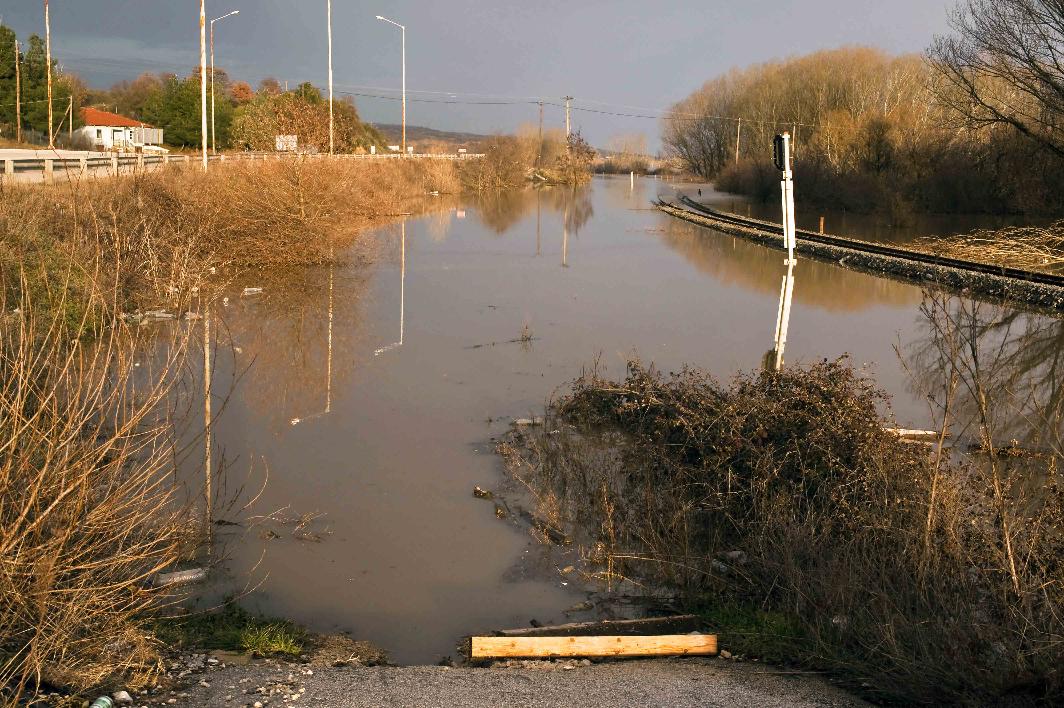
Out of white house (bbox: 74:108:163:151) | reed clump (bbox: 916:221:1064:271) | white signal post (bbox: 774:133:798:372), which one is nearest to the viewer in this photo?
white signal post (bbox: 774:133:798:372)

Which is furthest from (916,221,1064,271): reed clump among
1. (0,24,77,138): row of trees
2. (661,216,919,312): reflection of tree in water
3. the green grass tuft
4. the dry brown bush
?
(0,24,77,138): row of trees

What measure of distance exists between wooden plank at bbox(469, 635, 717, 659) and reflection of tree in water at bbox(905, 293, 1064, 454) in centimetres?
389

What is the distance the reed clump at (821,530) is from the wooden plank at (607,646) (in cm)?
30

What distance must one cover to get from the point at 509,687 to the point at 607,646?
874mm

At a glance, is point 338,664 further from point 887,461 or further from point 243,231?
point 243,231

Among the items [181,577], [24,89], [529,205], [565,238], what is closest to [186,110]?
[24,89]

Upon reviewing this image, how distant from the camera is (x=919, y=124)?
194 ft

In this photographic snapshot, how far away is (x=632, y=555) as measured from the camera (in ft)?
28.1

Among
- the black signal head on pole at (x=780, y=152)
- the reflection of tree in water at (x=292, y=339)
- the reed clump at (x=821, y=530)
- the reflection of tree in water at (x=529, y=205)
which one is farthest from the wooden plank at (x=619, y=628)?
the reflection of tree in water at (x=529, y=205)

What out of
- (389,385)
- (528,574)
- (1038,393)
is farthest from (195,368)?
(1038,393)

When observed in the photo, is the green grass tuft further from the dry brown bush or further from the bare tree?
the bare tree

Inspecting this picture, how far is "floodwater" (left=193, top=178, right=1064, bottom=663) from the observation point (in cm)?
832

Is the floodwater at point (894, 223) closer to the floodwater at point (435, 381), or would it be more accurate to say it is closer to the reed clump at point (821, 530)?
the floodwater at point (435, 381)

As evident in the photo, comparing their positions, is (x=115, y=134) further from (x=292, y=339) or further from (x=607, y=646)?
(x=607, y=646)
